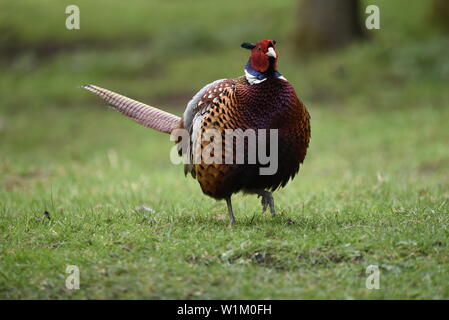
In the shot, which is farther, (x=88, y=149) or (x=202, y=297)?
(x=88, y=149)

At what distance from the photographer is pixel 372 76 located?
1373cm

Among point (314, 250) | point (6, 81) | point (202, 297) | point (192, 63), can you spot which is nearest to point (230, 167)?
point (314, 250)

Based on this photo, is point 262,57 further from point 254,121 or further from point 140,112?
point 140,112

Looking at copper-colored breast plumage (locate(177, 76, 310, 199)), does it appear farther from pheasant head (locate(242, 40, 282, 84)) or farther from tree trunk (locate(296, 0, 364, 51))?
tree trunk (locate(296, 0, 364, 51))

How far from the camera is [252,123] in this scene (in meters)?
5.08

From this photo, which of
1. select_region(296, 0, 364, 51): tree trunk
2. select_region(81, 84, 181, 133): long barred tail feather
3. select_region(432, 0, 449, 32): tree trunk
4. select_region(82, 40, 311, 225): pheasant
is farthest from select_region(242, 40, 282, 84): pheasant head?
select_region(432, 0, 449, 32): tree trunk

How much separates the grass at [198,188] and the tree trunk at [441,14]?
1.01 ft

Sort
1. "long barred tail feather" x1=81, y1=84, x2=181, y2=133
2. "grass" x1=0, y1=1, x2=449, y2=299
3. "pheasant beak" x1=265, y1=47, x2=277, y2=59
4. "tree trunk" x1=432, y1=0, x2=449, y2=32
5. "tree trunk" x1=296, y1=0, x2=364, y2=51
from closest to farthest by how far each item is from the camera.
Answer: "grass" x1=0, y1=1, x2=449, y2=299
"pheasant beak" x1=265, y1=47, x2=277, y2=59
"long barred tail feather" x1=81, y1=84, x2=181, y2=133
"tree trunk" x1=296, y1=0, x2=364, y2=51
"tree trunk" x1=432, y1=0, x2=449, y2=32

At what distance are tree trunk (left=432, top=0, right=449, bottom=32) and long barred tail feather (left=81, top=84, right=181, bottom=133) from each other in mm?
10811

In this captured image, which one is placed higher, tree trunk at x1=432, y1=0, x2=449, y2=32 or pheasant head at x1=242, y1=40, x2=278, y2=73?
tree trunk at x1=432, y1=0, x2=449, y2=32

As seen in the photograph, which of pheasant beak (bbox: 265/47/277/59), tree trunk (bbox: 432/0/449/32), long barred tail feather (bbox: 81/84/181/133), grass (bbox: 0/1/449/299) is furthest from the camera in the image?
tree trunk (bbox: 432/0/449/32)

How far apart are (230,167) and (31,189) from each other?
4072 mm

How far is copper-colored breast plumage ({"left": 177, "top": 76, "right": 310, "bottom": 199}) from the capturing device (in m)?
5.11
